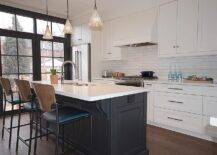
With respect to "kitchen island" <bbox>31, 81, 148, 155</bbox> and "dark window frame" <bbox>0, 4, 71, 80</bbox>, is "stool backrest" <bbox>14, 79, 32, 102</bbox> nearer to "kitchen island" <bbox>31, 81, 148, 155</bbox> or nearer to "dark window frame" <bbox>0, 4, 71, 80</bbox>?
"kitchen island" <bbox>31, 81, 148, 155</bbox>

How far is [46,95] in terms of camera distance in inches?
73.9

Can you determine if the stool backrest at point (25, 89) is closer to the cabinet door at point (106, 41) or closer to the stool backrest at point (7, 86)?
the stool backrest at point (7, 86)

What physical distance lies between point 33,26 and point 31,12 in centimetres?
35

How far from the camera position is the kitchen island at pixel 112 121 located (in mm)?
1934

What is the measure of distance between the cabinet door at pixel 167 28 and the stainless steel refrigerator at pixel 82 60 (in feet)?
6.65

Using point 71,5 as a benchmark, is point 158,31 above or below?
below

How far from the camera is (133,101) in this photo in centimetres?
217

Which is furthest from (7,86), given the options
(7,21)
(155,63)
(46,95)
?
(155,63)

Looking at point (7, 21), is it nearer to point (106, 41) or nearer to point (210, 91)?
point (106, 41)

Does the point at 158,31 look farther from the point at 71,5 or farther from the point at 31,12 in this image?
the point at 31,12

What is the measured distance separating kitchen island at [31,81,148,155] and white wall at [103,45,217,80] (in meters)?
1.82

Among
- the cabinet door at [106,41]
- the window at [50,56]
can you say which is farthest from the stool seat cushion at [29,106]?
the cabinet door at [106,41]

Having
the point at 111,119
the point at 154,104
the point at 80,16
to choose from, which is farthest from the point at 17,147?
the point at 80,16

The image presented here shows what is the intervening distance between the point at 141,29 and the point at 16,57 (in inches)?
121
